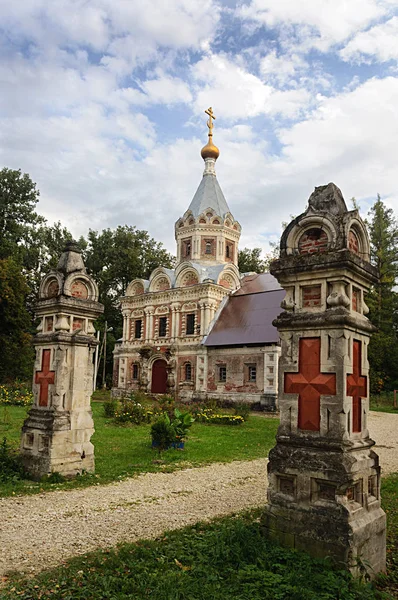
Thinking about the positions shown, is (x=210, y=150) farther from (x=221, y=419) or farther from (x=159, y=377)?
(x=221, y=419)

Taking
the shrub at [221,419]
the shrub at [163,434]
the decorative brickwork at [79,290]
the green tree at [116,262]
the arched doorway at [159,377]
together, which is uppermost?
the green tree at [116,262]

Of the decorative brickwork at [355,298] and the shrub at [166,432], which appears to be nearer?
the decorative brickwork at [355,298]

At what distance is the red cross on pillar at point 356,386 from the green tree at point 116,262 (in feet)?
134

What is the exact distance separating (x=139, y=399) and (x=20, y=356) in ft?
34.8

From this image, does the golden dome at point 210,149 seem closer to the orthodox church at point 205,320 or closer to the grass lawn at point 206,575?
the orthodox church at point 205,320

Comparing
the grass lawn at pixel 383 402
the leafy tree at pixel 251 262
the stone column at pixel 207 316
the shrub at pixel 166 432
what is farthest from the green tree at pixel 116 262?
the shrub at pixel 166 432

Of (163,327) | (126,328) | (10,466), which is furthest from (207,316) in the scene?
(10,466)

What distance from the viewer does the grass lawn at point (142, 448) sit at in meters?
8.61

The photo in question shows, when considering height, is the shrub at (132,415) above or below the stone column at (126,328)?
below

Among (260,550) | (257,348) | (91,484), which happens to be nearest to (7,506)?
(91,484)

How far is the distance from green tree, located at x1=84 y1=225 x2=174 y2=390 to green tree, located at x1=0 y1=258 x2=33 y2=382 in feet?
49.8

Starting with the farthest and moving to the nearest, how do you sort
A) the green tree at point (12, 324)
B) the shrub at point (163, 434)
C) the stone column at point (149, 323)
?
the stone column at point (149, 323), the green tree at point (12, 324), the shrub at point (163, 434)

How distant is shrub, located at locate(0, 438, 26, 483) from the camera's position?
8253 mm

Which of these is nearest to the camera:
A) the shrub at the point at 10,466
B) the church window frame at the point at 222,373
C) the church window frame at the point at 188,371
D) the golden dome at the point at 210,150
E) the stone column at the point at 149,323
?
the shrub at the point at 10,466
